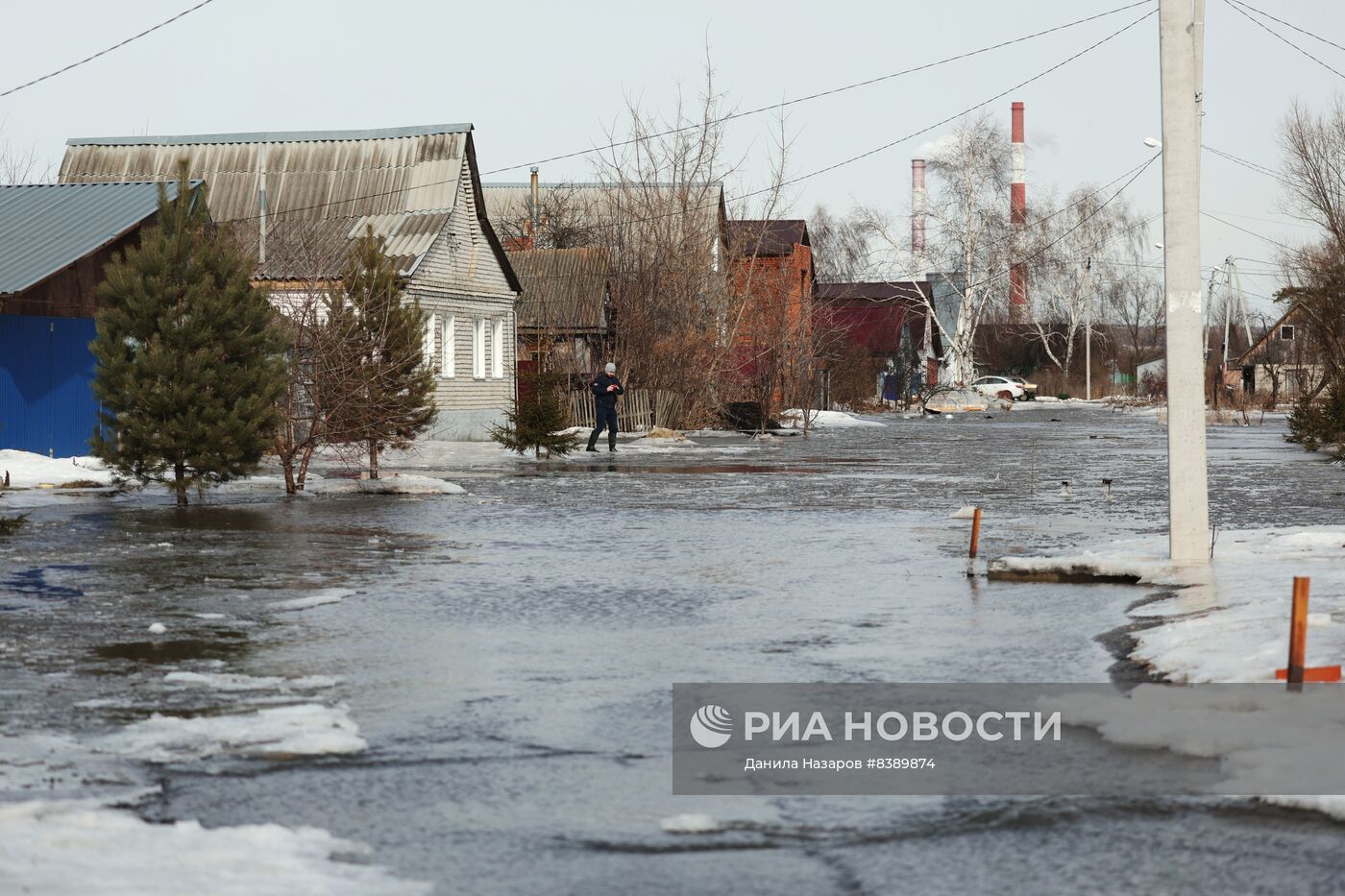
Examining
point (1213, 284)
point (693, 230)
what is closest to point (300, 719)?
point (693, 230)

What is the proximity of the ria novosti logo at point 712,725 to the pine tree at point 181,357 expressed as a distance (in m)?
13.0

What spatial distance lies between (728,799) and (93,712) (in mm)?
3248

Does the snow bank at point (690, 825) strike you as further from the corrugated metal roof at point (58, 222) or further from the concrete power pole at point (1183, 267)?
the corrugated metal roof at point (58, 222)

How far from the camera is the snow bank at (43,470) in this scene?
74.0 ft

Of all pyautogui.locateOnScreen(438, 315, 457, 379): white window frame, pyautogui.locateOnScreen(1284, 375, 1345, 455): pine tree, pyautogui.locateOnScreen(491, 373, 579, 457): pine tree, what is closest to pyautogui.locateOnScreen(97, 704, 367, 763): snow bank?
pyautogui.locateOnScreen(491, 373, 579, 457): pine tree

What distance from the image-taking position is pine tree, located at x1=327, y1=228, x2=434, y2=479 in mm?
22359

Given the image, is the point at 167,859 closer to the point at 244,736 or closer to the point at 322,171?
the point at 244,736

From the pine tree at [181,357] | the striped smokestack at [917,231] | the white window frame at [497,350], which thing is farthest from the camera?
the striped smokestack at [917,231]

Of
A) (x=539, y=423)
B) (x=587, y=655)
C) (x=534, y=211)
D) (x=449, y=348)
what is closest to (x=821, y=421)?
(x=534, y=211)

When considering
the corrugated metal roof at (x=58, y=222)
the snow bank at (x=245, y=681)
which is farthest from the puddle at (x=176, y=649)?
the corrugated metal roof at (x=58, y=222)

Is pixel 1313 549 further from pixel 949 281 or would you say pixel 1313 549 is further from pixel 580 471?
pixel 949 281

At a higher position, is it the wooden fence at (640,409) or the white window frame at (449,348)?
the white window frame at (449,348)

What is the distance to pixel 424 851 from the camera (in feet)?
17.3

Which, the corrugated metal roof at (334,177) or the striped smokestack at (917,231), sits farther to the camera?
the striped smokestack at (917,231)
